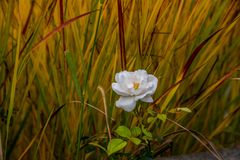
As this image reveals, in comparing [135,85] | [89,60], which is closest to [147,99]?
[135,85]

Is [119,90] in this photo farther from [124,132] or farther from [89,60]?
[89,60]

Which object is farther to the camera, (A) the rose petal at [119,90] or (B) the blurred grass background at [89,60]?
(B) the blurred grass background at [89,60]

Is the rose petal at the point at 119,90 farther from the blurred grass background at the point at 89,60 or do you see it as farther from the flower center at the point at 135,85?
the blurred grass background at the point at 89,60

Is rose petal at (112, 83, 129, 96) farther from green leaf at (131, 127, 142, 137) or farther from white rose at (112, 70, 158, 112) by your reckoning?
green leaf at (131, 127, 142, 137)

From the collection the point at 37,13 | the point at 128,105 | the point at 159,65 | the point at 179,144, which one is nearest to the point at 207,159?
the point at 179,144

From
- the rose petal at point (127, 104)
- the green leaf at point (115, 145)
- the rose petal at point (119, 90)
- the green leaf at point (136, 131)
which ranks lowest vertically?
the green leaf at point (115, 145)

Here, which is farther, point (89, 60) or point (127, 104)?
point (89, 60)

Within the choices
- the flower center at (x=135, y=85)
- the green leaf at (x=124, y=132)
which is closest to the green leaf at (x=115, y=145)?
the green leaf at (x=124, y=132)
